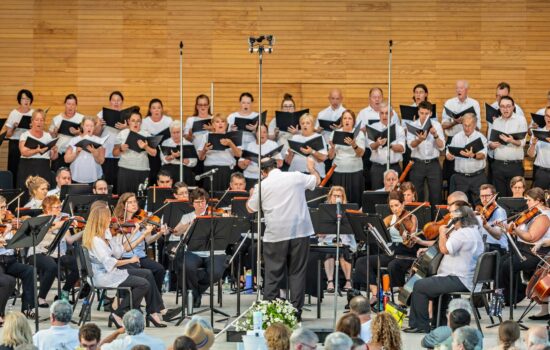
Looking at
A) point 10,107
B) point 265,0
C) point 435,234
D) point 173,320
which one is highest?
point 265,0

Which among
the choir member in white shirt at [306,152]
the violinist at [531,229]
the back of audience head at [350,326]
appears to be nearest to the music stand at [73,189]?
the choir member in white shirt at [306,152]

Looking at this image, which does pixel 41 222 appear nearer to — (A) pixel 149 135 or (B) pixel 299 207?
(B) pixel 299 207

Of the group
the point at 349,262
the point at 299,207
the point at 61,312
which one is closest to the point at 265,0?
the point at 349,262

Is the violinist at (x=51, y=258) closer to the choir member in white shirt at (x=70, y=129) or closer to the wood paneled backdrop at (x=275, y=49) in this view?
the choir member in white shirt at (x=70, y=129)

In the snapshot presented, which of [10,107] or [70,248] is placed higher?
[10,107]

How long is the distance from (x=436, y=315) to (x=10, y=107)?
8.81 metres

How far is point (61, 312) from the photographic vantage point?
8.68m

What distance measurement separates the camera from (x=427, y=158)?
15.6 meters

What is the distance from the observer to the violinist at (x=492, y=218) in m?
11.7

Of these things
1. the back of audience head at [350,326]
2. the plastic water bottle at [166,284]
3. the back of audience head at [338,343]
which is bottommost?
the plastic water bottle at [166,284]

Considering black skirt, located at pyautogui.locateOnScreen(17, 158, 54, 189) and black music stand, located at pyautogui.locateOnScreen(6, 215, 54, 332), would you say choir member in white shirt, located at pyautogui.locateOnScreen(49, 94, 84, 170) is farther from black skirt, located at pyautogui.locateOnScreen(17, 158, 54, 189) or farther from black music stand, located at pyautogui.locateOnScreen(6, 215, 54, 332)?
black music stand, located at pyautogui.locateOnScreen(6, 215, 54, 332)

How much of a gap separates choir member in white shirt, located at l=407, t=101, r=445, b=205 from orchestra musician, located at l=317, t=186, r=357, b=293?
2799 mm

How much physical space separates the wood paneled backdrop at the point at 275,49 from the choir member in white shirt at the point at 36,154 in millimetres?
2217

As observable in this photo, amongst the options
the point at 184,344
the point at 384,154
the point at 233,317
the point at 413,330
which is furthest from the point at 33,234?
the point at 384,154
